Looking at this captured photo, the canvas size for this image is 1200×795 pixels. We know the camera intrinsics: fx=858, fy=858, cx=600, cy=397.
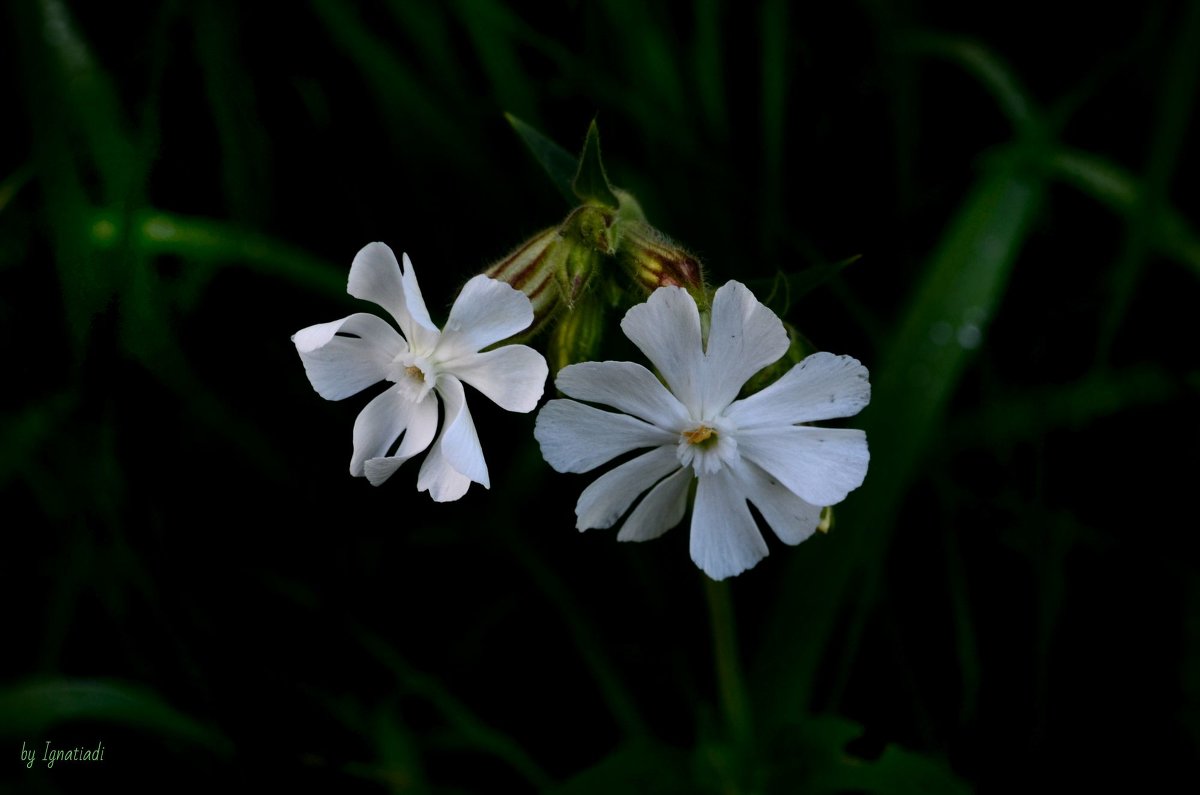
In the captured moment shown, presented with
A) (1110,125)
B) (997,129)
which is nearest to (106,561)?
(997,129)

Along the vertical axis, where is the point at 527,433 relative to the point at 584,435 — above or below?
above

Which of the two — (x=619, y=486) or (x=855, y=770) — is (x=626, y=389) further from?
(x=855, y=770)

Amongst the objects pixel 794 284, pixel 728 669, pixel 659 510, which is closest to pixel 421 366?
pixel 659 510

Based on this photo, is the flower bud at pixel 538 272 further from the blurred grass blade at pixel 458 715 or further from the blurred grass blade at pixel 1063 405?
the blurred grass blade at pixel 1063 405

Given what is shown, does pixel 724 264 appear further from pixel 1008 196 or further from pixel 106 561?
pixel 106 561

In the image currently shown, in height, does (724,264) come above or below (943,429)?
above
